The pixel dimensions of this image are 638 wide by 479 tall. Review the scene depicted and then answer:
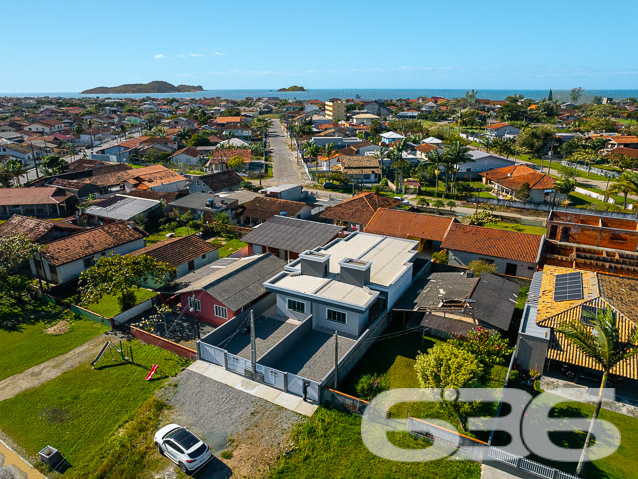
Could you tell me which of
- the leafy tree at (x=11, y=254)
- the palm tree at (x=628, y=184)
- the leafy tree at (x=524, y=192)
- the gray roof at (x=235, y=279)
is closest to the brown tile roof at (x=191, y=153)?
the leafy tree at (x=11, y=254)

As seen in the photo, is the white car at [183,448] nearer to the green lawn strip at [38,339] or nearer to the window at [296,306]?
the window at [296,306]

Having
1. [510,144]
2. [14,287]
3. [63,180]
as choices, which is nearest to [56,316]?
[14,287]

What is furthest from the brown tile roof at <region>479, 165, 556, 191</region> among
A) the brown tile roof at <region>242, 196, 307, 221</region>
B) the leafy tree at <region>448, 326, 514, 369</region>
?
the leafy tree at <region>448, 326, 514, 369</region>

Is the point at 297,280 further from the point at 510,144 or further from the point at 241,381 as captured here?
the point at 510,144

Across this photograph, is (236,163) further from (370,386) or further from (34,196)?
(370,386)

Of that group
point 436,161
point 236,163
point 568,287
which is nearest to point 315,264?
point 568,287
